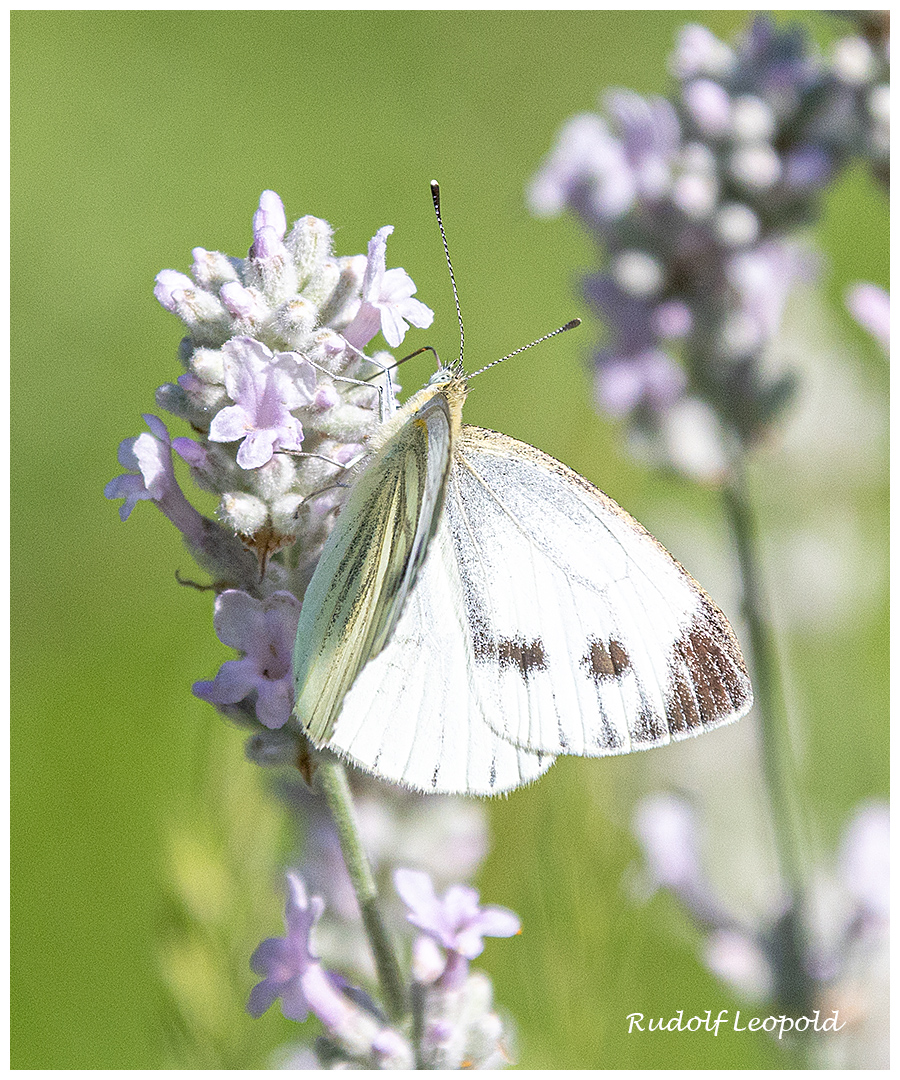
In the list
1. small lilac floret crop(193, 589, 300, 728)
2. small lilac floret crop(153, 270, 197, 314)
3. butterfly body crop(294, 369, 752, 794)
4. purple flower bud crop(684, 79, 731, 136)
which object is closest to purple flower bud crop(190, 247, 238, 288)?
small lilac floret crop(153, 270, 197, 314)

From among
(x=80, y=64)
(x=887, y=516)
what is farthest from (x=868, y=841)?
(x=80, y=64)

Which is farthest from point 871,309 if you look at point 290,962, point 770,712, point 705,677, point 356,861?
point 290,962

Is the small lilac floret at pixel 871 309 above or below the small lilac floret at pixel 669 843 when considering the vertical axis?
above

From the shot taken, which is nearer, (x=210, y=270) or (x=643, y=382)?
(x=210, y=270)

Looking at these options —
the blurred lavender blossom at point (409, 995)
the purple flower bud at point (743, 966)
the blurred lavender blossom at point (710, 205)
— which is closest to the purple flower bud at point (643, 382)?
the blurred lavender blossom at point (710, 205)

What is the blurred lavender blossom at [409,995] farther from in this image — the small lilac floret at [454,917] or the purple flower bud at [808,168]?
the purple flower bud at [808,168]

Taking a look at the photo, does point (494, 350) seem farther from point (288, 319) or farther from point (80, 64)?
point (288, 319)

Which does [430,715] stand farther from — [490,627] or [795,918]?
[795,918]

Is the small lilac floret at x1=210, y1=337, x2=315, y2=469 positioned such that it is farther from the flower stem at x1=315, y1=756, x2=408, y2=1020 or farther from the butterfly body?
the flower stem at x1=315, y1=756, x2=408, y2=1020
